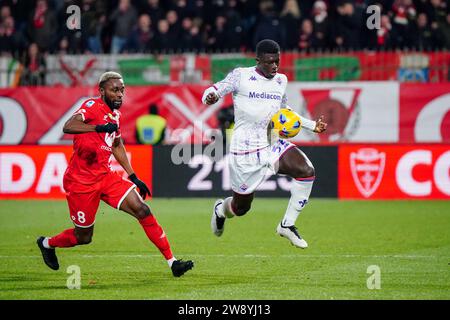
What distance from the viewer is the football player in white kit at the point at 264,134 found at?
458 inches

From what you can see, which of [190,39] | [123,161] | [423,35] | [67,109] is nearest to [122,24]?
[190,39]

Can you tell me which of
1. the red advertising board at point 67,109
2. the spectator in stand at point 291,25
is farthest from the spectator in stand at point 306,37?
the red advertising board at point 67,109

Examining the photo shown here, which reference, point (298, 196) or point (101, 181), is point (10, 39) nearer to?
point (298, 196)

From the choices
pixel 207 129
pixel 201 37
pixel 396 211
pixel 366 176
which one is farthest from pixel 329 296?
pixel 201 37

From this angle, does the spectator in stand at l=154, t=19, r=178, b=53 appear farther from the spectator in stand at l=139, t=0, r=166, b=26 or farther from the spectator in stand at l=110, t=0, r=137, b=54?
the spectator in stand at l=110, t=0, r=137, b=54

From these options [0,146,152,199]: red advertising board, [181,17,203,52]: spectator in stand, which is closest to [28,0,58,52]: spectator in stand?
[181,17,203,52]: spectator in stand

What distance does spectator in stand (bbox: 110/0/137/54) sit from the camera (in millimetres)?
23750

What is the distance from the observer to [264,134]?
11.8 metres

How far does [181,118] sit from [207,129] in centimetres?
70

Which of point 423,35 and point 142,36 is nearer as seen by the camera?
point 423,35

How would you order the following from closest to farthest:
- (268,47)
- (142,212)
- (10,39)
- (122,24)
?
(142,212) → (268,47) → (122,24) → (10,39)

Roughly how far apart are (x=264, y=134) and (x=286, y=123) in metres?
0.37

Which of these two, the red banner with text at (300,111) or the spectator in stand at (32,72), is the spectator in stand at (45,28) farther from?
the red banner with text at (300,111)
